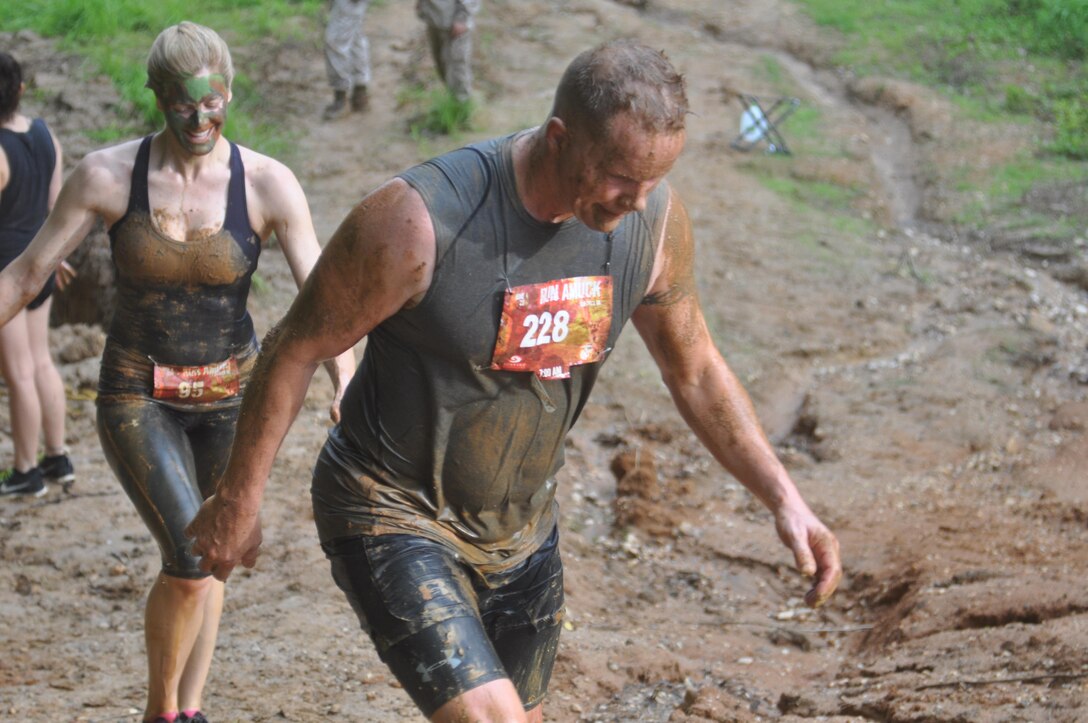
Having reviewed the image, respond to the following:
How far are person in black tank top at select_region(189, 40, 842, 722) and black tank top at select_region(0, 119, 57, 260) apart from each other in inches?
141

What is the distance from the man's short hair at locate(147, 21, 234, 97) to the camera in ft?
12.6

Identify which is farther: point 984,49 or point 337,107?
point 984,49

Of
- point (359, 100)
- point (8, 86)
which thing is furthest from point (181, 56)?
point (359, 100)

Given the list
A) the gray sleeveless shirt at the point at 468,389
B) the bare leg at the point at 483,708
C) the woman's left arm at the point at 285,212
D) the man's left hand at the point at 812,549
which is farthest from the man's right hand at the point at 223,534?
the man's left hand at the point at 812,549

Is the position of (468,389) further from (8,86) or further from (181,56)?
(8,86)

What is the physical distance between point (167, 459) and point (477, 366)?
1.35m

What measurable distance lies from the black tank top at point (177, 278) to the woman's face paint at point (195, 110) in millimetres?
124

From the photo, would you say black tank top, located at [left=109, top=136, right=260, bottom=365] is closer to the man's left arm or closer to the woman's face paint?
the woman's face paint

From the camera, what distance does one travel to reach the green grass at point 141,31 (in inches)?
413

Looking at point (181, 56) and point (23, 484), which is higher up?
point (181, 56)

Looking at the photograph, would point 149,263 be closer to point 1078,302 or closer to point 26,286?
point 26,286

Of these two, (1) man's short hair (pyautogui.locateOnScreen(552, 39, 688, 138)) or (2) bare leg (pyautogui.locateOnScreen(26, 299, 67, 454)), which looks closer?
(1) man's short hair (pyautogui.locateOnScreen(552, 39, 688, 138))

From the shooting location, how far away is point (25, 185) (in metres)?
6.00

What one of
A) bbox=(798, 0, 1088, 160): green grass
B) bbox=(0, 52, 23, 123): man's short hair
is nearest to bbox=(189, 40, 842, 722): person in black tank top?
bbox=(0, 52, 23, 123): man's short hair
